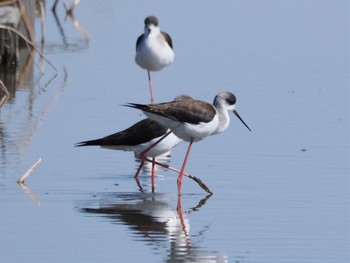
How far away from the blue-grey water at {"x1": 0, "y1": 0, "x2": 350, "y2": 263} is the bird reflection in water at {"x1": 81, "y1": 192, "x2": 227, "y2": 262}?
0.01 metres

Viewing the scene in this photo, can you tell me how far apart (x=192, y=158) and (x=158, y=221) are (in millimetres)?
2336

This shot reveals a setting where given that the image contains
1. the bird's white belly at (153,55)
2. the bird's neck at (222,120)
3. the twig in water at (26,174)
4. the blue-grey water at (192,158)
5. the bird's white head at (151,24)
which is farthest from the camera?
the bird's white head at (151,24)

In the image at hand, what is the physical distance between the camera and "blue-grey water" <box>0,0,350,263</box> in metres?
7.61

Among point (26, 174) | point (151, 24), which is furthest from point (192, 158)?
point (151, 24)

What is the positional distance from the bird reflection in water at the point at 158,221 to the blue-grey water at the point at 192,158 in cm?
1

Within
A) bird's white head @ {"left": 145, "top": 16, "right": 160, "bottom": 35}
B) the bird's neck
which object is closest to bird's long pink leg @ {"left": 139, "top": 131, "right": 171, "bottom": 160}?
the bird's neck

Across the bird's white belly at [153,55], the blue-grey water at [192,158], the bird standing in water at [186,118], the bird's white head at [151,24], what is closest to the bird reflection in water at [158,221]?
the blue-grey water at [192,158]

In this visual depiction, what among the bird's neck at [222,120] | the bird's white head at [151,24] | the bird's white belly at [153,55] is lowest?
the bird's white belly at [153,55]

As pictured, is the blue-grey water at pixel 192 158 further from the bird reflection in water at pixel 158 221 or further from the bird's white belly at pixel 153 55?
the bird's white belly at pixel 153 55

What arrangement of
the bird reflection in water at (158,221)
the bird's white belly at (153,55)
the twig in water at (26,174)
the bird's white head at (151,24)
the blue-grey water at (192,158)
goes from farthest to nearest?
the bird's white head at (151,24) → the bird's white belly at (153,55) → the twig in water at (26,174) → the blue-grey water at (192,158) → the bird reflection in water at (158,221)

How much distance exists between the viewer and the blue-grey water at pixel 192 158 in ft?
25.0

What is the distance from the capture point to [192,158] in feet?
34.5

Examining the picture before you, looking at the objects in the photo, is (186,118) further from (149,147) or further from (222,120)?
(149,147)

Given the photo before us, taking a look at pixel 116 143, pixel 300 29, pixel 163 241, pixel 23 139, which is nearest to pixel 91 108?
pixel 23 139
